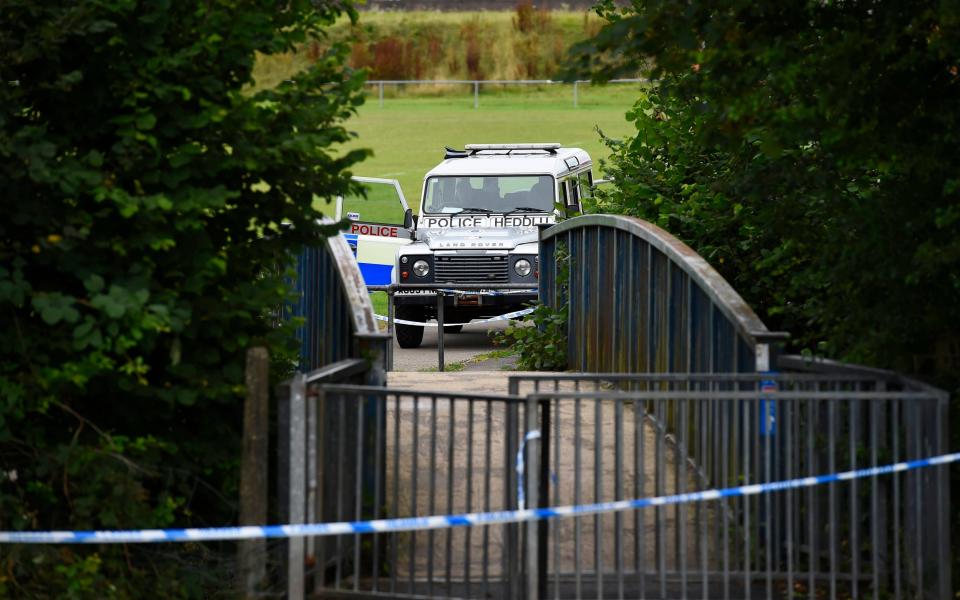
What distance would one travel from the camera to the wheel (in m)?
A: 18.5

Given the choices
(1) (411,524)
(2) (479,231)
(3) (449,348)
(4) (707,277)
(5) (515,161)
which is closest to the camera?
(1) (411,524)

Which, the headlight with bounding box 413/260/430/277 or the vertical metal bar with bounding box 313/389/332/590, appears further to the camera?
the headlight with bounding box 413/260/430/277

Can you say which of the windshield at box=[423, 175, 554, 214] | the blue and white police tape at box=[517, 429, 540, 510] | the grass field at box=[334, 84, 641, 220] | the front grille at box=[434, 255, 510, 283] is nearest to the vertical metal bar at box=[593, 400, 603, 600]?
the blue and white police tape at box=[517, 429, 540, 510]

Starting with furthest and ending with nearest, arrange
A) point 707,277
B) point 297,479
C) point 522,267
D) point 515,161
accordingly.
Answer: point 515,161 → point 522,267 → point 707,277 → point 297,479

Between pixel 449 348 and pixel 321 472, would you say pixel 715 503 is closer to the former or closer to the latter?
pixel 321 472

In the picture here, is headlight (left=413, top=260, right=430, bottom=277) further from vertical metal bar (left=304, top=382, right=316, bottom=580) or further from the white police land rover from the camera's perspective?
vertical metal bar (left=304, top=382, right=316, bottom=580)

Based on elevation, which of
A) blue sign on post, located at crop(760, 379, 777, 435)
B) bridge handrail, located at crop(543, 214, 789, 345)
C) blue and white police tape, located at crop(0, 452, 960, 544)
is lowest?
blue and white police tape, located at crop(0, 452, 960, 544)

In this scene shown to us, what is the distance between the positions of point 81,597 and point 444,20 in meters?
55.2

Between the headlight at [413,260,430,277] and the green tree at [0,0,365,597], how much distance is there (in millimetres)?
11833

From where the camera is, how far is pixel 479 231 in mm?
18859

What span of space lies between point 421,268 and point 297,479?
12.6 meters

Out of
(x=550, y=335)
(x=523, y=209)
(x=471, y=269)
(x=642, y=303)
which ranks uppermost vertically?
(x=523, y=209)

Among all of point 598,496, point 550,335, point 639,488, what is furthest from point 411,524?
point 550,335

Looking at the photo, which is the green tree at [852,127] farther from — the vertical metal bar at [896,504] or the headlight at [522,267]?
the headlight at [522,267]
